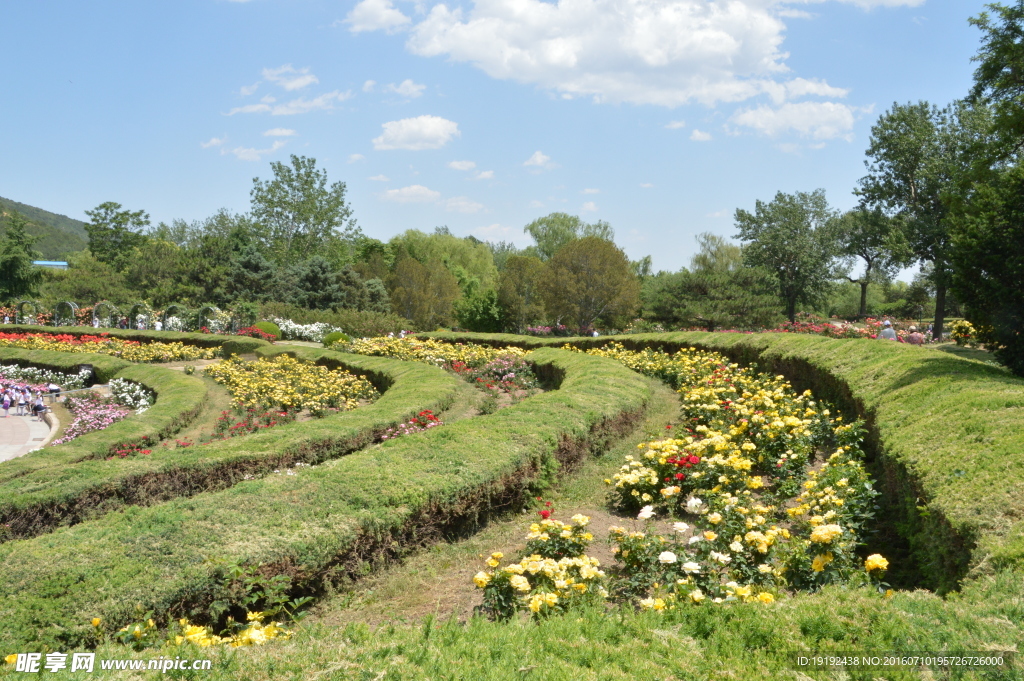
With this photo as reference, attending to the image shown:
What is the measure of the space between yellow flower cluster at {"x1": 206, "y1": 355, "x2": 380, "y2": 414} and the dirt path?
6421 millimetres

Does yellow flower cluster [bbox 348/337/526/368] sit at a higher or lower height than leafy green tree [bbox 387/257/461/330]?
lower

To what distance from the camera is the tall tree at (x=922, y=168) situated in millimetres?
26297

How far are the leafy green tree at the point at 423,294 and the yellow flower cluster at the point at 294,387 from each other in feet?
57.2

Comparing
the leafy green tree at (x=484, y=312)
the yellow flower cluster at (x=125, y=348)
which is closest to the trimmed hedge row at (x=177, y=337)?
the yellow flower cluster at (x=125, y=348)

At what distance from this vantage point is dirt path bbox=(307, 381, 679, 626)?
4.16m

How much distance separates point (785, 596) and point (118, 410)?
521 inches

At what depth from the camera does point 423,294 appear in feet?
112

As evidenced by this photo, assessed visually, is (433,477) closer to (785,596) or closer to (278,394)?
(785,596)

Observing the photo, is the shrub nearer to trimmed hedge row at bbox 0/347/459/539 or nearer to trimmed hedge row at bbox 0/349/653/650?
trimmed hedge row at bbox 0/347/459/539

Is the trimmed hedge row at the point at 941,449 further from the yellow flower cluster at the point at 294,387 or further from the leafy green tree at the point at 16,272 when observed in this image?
the leafy green tree at the point at 16,272

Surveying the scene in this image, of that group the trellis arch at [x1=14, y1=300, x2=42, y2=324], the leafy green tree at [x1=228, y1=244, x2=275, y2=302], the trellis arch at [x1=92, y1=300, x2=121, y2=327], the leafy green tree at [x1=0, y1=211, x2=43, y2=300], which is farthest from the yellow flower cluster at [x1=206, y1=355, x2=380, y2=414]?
the leafy green tree at [x1=0, y1=211, x2=43, y2=300]

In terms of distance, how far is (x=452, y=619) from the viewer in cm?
348

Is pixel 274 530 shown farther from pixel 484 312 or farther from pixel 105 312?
pixel 105 312

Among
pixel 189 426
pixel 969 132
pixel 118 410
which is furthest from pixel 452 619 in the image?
pixel 969 132
